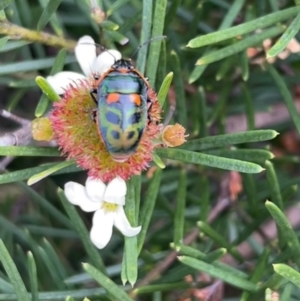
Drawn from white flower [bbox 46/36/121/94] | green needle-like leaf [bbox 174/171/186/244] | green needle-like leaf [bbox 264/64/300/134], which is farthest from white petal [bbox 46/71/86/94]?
green needle-like leaf [bbox 264/64/300/134]

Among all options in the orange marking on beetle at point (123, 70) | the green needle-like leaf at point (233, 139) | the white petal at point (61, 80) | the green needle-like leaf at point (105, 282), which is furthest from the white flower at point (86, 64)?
the green needle-like leaf at point (105, 282)

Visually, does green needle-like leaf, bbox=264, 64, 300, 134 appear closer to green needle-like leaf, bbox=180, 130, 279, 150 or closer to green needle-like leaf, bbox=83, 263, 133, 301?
green needle-like leaf, bbox=180, 130, 279, 150

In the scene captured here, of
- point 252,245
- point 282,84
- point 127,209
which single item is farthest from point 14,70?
point 252,245

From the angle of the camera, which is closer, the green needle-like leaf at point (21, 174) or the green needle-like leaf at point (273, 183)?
the green needle-like leaf at point (21, 174)

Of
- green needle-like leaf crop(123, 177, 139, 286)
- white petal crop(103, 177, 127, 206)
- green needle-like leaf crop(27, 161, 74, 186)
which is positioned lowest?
green needle-like leaf crop(123, 177, 139, 286)

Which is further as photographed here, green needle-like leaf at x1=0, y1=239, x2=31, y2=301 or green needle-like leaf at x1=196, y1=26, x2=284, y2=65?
green needle-like leaf at x1=196, y1=26, x2=284, y2=65

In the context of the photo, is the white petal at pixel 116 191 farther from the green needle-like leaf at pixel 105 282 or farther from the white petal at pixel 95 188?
the green needle-like leaf at pixel 105 282
